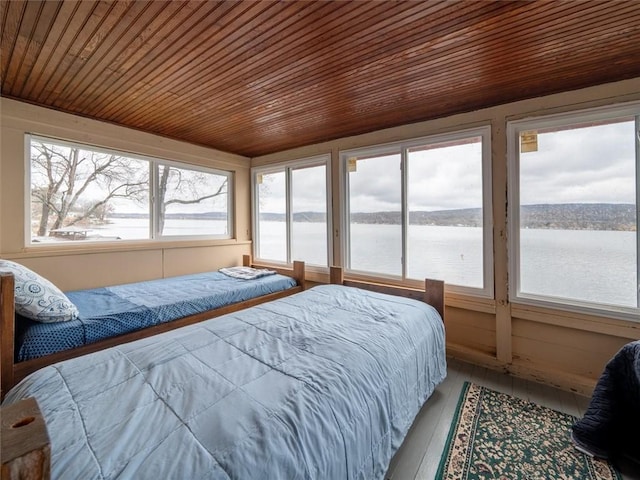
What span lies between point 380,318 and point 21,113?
3.53 meters

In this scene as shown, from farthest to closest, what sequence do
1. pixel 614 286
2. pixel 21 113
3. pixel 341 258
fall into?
pixel 341 258 → pixel 21 113 → pixel 614 286

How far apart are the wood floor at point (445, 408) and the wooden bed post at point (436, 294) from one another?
591 mm

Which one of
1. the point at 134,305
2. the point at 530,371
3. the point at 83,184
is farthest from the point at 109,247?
the point at 530,371

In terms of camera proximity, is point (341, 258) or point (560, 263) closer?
point (560, 263)

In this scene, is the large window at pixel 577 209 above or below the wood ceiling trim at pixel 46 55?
below

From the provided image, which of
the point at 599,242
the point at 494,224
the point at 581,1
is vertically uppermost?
the point at 581,1

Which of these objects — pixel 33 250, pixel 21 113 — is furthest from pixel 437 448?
pixel 21 113

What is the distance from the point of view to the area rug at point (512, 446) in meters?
1.44

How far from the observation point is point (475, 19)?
4.75 ft

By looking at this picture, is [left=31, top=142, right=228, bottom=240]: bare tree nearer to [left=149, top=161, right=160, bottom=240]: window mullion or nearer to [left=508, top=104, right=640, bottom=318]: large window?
[left=149, top=161, right=160, bottom=240]: window mullion

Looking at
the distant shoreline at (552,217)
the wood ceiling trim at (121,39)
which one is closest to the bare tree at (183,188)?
the distant shoreline at (552,217)

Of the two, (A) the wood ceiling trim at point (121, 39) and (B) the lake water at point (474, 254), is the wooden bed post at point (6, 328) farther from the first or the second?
(B) the lake water at point (474, 254)

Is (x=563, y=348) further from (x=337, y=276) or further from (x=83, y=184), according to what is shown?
(x=83, y=184)

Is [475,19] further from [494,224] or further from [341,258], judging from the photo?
[341,258]
